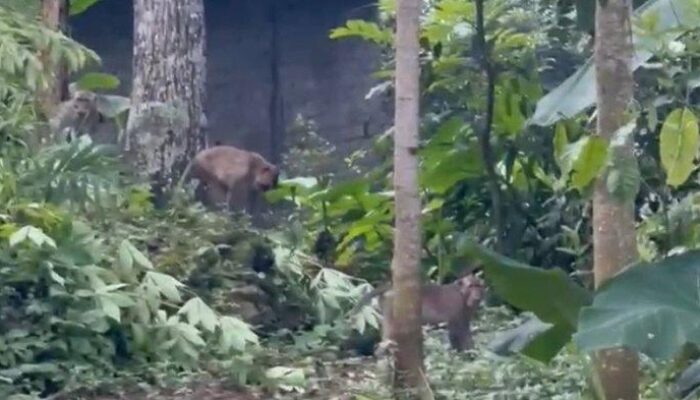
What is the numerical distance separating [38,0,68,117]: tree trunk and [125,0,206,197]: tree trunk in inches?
17.9

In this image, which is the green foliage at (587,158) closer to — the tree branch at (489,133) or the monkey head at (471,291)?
the monkey head at (471,291)

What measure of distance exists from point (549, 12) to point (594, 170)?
18.9 feet

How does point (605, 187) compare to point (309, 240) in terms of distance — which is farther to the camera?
point (309, 240)

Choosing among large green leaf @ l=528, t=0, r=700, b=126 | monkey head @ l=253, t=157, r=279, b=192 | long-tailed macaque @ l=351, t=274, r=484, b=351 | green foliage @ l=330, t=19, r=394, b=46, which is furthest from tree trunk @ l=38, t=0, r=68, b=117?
large green leaf @ l=528, t=0, r=700, b=126

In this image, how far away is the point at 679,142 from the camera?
5.11 metres

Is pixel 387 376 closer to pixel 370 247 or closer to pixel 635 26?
pixel 635 26

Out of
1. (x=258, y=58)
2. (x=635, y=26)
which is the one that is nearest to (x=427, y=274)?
(x=635, y=26)

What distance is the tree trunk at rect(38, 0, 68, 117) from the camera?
9023 millimetres

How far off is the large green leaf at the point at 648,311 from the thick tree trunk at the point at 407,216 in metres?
1.34

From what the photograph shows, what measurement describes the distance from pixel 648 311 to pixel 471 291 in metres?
3.29

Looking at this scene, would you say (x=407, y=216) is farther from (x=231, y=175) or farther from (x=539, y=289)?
(x=231, y=175)

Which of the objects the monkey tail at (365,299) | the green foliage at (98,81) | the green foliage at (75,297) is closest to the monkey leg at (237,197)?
the green foliage at (98,81)

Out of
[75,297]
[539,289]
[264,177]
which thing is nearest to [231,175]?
[264,177]

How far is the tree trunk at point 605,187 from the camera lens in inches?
193
